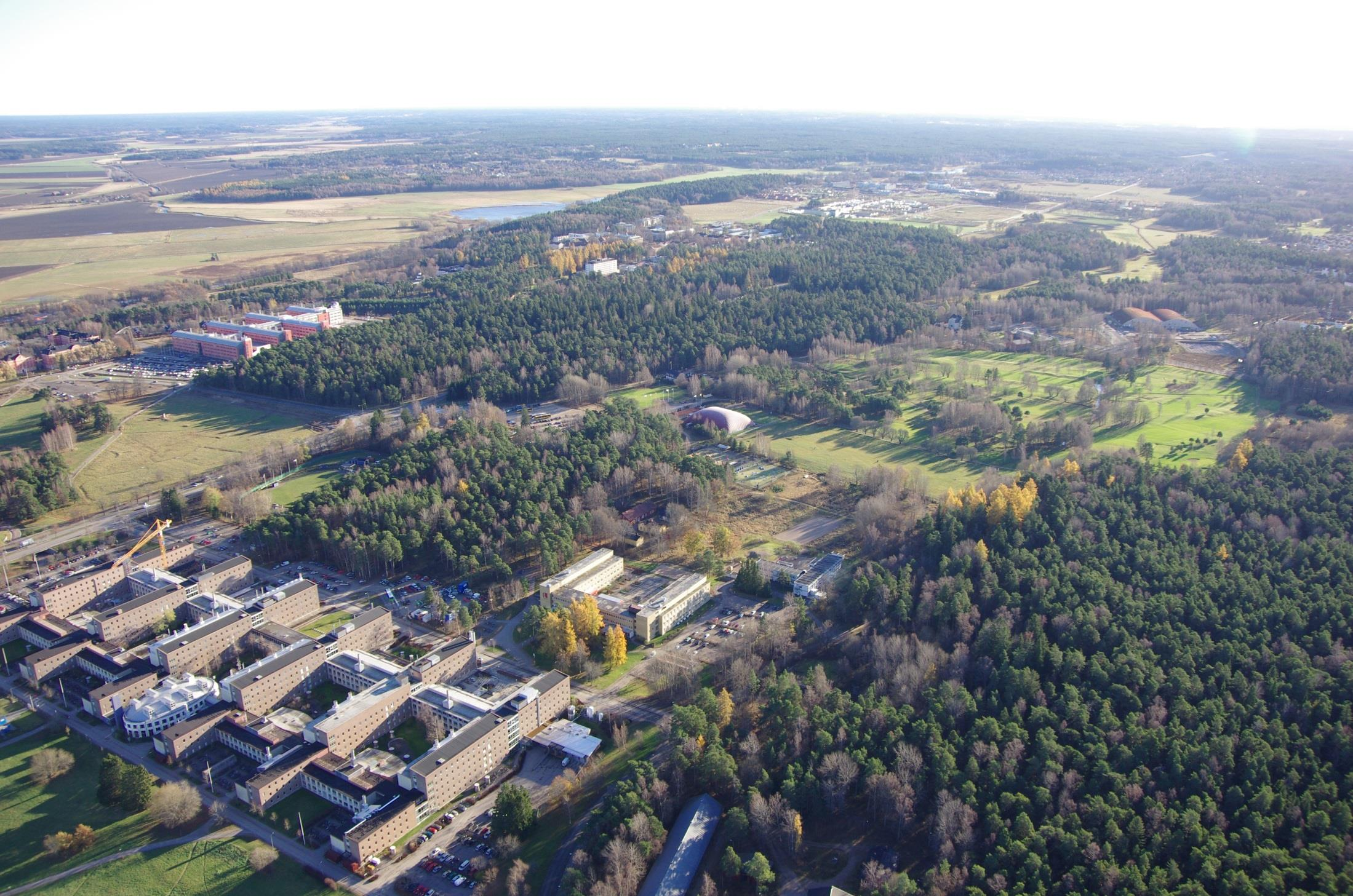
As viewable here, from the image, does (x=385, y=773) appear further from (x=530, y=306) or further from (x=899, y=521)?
(x=530, y=306)

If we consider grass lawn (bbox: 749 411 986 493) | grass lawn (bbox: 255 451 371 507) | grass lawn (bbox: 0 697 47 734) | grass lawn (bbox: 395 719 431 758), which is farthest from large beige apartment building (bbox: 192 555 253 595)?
grass lawn (bbox: 749 411 986 493)

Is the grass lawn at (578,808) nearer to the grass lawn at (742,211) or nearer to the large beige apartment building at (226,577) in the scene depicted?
the large beige apartment building at (226,577)

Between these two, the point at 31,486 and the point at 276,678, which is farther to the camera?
the point at 31,486

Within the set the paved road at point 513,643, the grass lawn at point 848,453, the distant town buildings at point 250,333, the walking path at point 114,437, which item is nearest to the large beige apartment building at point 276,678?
the paved road at point 513,643

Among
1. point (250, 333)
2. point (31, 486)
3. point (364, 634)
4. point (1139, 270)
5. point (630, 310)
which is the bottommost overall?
point (364, 634)

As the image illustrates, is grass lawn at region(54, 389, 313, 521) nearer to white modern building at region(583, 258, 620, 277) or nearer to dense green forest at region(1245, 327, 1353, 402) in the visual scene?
white modern building at region(583, 258, 620, 277)

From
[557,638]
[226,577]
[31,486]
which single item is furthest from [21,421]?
[557,638]

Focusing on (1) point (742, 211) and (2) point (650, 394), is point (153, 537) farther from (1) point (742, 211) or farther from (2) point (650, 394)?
(1) point (742, 211)
